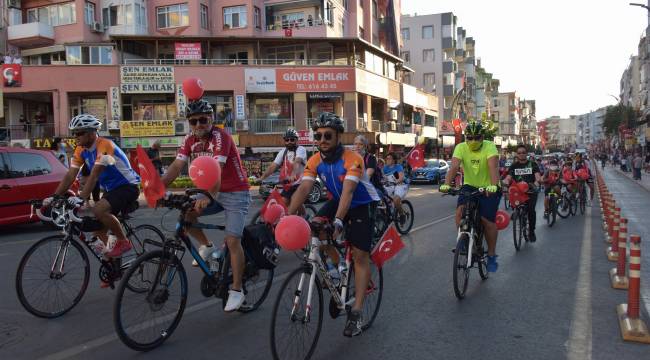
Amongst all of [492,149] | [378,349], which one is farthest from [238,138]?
[378,349]

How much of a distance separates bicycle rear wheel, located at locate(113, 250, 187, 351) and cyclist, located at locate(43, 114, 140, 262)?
1341mm

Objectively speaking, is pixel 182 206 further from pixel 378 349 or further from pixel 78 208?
pixel 378 349

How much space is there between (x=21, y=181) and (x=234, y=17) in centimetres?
3142

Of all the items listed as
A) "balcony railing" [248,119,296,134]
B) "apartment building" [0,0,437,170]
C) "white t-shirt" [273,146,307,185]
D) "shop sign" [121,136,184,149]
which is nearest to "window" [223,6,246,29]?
"apartment building" [0,0,437,170]

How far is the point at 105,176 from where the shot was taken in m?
5.56

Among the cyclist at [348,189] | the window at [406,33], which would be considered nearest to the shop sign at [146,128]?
the cyclist at [348,189]

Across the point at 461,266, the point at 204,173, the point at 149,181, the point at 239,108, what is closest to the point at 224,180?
the point at 204,173

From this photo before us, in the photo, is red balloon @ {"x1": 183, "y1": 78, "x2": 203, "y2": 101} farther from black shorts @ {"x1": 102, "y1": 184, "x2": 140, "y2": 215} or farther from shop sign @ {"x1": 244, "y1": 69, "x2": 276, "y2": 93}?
shop sign @ {"x1": 244, "y1": 69, "x2": 276, "y2": 93}

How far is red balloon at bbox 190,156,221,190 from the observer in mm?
4246

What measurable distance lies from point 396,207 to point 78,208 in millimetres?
6564

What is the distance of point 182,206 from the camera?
440cm

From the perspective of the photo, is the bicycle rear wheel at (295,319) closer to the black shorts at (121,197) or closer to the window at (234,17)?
the black shorts at (121,197)

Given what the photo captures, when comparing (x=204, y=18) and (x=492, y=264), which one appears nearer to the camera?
(x=492, y=264)

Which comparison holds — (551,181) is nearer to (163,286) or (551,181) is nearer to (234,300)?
(234,300)
